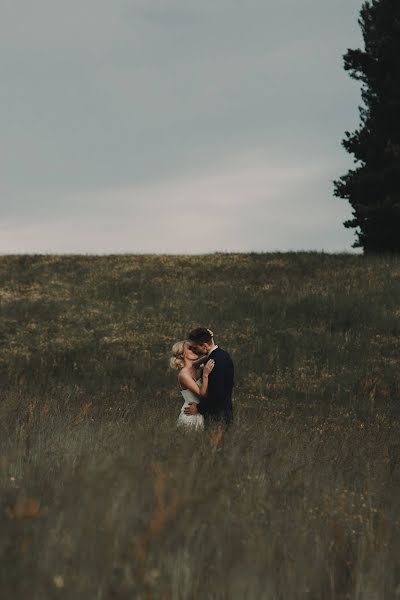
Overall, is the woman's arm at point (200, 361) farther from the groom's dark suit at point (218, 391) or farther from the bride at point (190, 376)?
the groom's dark suit at point (218, 391)

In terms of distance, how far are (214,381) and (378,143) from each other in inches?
961

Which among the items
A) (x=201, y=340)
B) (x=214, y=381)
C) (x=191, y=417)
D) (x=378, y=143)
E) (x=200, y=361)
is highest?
(x=378, y=143)

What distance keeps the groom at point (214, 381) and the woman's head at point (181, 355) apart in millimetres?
81

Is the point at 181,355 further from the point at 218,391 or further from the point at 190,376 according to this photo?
the point at 218,391

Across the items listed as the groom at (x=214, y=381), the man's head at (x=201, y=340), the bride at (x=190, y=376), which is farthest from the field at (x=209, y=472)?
the man's head at (x=201, y=340)

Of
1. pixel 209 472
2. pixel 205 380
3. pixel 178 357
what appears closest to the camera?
pixel 209 472

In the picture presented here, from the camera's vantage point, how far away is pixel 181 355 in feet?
29.6

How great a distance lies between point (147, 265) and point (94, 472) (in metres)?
26.6

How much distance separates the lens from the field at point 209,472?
279cm

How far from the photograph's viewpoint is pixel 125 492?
3.54 meters

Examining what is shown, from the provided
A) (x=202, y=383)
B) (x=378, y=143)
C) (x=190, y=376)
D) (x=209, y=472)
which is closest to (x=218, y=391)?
(x=202, y=383)

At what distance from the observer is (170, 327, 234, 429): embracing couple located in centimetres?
855

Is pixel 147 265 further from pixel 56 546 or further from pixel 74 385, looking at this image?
pixel 56 546

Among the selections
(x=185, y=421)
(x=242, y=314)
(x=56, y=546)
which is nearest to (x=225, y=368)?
(x=185, y=421)
